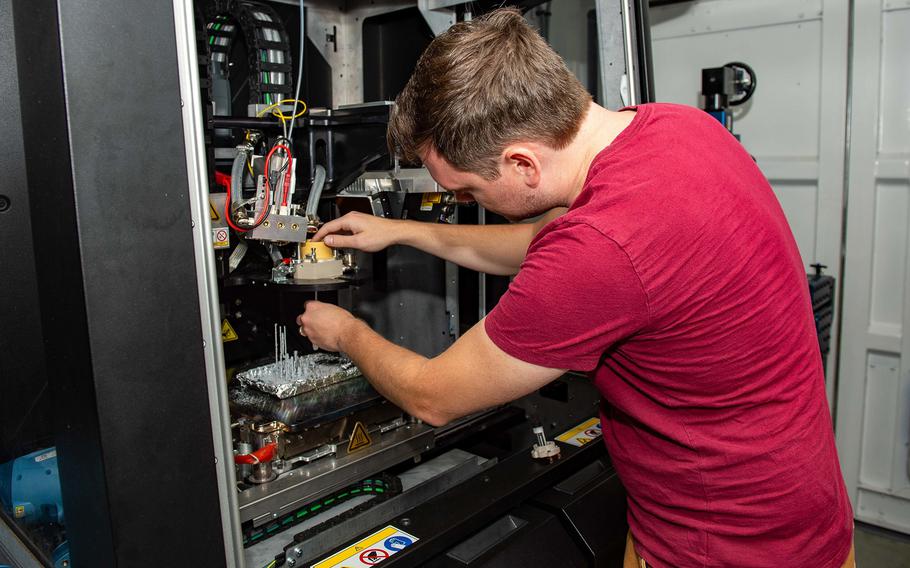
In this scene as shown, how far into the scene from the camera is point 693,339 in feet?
3.63

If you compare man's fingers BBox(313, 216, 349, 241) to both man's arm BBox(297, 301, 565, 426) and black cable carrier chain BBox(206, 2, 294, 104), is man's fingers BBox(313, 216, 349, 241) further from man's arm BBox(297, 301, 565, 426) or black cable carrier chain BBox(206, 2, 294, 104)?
black cable carrier chain BBox(206, 2, 294, 104)

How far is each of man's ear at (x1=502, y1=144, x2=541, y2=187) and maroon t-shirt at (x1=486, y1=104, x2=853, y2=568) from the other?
0.13 metres

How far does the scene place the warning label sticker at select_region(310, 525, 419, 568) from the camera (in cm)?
133

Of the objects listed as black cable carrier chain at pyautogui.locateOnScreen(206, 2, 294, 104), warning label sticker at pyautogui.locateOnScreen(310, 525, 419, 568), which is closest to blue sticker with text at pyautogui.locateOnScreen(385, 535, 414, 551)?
warning label sticker at pyautogui.locateOnScreen(310, 525, 419, 568)

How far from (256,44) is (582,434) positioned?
52.1 inches

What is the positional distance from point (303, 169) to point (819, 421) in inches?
51.3

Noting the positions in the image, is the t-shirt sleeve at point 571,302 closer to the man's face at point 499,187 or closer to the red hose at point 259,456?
the man's face at point 499,187

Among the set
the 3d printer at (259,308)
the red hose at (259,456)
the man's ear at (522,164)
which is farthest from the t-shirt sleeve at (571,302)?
the red hose at (259,456)

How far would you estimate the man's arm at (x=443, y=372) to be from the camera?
1134mm

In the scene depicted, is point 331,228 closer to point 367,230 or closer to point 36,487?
point 367,230

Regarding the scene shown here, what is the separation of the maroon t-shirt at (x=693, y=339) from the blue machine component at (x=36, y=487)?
93cm

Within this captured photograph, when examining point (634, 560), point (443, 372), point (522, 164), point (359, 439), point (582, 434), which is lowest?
point (634, 560)

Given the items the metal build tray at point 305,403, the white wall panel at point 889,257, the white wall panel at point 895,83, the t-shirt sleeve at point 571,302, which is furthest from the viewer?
the white wall panel at point 889,257

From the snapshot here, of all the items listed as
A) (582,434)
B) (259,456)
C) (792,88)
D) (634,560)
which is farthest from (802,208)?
(259,456)
